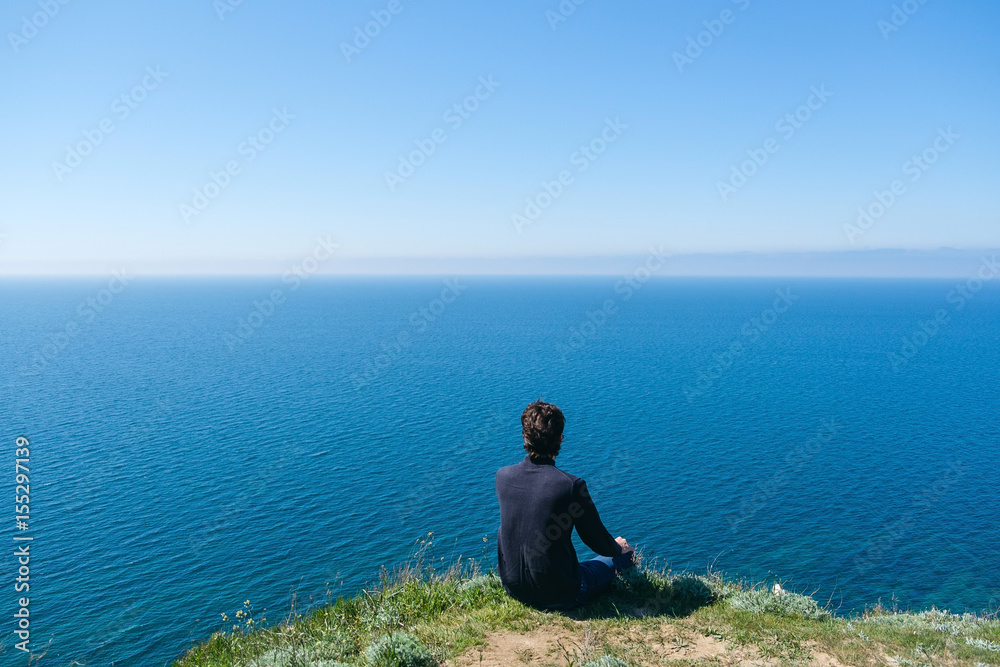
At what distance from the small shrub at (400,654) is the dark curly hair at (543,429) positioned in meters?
2.77

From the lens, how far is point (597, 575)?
7.72m

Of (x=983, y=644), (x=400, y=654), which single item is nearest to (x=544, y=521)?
(x=400, y=654)

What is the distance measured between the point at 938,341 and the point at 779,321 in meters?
39.2

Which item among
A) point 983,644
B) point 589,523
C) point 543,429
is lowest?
point 983,644

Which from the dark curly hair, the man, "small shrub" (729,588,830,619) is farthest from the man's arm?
"small shrub" (729,588,830,619)

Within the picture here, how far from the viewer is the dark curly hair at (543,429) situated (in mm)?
6527

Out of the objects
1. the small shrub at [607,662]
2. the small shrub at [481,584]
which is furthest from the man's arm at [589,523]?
the small shrub at [481,584]

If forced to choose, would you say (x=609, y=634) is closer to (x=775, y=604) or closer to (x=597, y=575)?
(x=597, y=575)

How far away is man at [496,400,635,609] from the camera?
6445mm

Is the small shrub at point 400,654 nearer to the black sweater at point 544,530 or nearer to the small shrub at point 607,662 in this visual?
the black sweater at point 544,530

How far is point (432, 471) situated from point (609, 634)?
1425 inches

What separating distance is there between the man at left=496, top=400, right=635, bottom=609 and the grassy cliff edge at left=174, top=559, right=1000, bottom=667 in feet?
1.80

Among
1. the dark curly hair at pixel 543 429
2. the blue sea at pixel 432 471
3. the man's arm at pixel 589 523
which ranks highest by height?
the dark curly hair at pixel 543 429

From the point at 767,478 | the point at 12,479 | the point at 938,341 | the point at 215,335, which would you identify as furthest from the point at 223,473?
the point at 938,341
